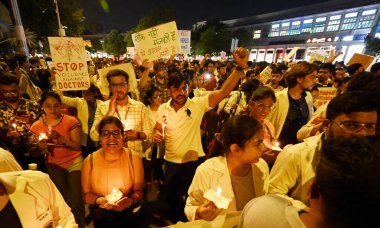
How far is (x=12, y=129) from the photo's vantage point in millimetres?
3021

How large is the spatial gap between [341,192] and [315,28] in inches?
2468

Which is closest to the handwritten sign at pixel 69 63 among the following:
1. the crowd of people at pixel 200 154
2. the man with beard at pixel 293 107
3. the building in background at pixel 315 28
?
the crowd of people at pixel 200 154

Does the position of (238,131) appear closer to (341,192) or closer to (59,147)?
(341,192)

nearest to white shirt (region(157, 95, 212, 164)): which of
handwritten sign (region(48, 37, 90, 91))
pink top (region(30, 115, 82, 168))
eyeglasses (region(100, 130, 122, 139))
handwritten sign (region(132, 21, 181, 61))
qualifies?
eyeglasses (region(100, 130, 122, 139))

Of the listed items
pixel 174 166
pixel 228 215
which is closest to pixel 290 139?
pixel 174 166

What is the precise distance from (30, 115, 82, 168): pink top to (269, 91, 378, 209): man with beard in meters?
2.86

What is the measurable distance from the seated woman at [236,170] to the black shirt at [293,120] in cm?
197

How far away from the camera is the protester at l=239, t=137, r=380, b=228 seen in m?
0.92

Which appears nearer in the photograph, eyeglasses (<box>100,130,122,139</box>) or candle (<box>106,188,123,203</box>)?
candle (<box>106,188,123,203</box>)

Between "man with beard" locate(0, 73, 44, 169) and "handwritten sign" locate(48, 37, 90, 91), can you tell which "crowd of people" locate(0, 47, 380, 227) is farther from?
"handwritten sign" locate(48, 37, 90, 91)

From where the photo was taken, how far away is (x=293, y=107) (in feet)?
13.2

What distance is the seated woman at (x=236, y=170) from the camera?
2.07 m

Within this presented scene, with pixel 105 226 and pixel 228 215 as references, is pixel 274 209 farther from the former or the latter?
pixel 105 226

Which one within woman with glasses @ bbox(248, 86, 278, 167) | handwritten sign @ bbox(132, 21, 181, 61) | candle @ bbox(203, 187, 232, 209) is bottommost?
candle @ bbox(203, 187, 232, 209)
